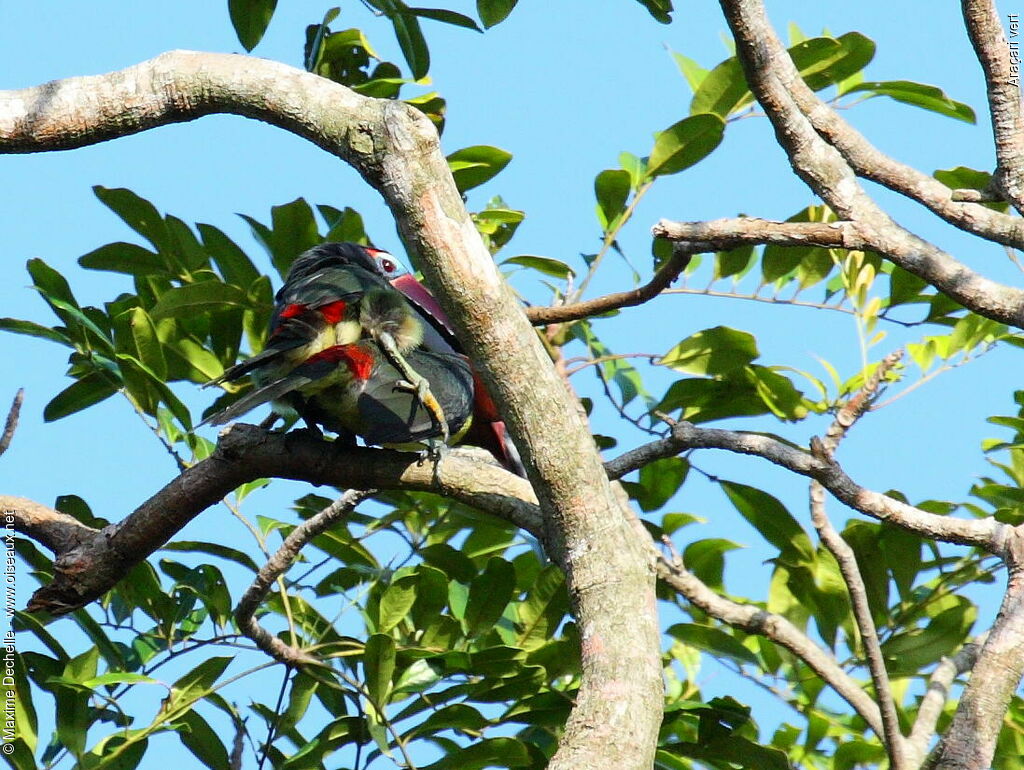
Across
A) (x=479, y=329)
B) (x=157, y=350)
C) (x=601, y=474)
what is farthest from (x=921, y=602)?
(x=157, y=350)

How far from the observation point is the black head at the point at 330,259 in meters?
3.30

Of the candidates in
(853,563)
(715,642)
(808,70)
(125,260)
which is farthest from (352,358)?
(808,70)

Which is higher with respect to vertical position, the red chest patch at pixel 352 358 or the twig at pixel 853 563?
the red chest patch at pixel 352 358

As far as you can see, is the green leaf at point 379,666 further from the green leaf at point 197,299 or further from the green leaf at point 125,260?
the green leaf at point 125,260

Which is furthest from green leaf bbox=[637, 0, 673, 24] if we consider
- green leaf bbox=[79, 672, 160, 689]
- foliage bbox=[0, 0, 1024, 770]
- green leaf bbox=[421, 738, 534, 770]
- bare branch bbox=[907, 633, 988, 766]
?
green leaf bbox=[79, 672, 160, 689]

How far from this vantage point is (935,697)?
9.52 ft

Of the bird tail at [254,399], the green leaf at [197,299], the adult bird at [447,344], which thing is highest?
the adult bird at [447,344]

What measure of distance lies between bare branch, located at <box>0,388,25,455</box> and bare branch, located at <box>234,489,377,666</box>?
2.42 feet

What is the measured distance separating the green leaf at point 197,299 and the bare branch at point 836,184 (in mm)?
1469

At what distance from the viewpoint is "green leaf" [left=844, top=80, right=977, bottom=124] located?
133 inches

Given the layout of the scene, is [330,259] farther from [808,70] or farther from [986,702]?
[986,702]

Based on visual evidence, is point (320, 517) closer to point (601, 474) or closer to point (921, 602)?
point (601, 474)

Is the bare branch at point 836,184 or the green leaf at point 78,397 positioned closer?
the bare branch at point 836,184

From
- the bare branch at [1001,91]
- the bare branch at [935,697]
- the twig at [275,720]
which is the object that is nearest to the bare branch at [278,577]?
the twig at [275,720]
